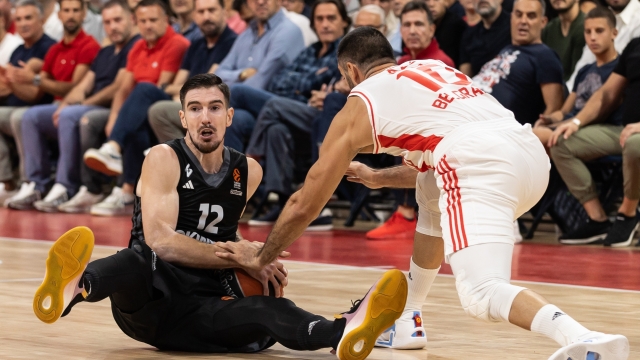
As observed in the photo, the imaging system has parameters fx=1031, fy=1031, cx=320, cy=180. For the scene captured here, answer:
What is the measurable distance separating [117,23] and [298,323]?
323 inches

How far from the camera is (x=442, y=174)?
11.8 feet

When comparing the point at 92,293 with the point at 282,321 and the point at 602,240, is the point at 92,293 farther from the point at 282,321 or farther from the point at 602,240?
the point at 602,240

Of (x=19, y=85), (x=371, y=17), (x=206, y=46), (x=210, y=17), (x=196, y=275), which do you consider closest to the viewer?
(x=196, y=275)

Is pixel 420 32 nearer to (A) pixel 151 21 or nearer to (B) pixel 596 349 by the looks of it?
(A) pixel 151 21

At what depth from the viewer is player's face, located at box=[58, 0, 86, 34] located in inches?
456

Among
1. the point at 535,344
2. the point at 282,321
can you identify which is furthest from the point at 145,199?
the point at 535,344

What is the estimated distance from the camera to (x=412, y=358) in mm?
3758

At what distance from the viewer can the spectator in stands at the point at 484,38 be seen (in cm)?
903

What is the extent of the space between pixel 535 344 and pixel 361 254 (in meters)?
3.34

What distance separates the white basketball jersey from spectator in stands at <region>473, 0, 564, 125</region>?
4.70 metres

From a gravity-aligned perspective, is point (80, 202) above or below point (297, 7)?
below

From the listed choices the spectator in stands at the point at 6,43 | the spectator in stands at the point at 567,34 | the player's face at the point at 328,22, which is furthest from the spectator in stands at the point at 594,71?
the spectator in stands at the point at 6,43

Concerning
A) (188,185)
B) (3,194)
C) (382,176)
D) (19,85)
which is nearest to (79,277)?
(188,185)

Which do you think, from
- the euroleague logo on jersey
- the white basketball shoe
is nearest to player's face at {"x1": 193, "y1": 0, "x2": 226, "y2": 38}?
the euroleague logo on jersey
